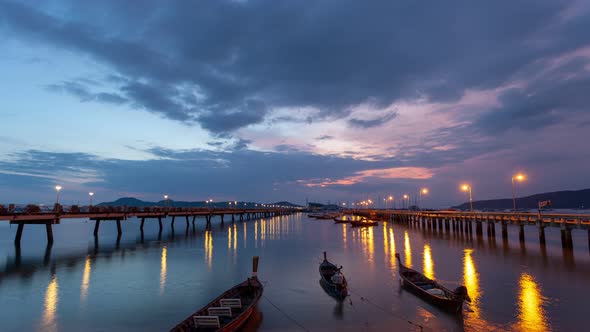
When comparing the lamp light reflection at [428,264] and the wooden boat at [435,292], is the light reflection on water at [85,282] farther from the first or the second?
the lamp light reflection at [428,264]

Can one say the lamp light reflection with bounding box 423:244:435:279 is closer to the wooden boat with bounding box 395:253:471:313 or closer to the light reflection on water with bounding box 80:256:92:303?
the wooden boat with bounding box 395:253:471:313

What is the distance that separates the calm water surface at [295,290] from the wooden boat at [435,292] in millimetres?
673

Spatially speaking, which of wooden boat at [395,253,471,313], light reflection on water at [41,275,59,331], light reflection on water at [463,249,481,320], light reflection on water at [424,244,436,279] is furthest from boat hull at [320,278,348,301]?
light reflection on water at [41,275,59,331]

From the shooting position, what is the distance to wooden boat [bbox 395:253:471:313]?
2020cm

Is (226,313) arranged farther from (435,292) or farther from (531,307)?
(531,307)

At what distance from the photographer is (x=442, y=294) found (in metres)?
22.3

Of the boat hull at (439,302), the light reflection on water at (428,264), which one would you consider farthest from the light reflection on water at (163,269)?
the light reflection on water at (428,264)

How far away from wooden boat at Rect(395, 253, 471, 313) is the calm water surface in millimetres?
673

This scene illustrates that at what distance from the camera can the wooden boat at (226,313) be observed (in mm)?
15523

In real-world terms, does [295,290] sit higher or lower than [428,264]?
higher

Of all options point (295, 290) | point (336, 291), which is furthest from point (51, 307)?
point (336, 291)

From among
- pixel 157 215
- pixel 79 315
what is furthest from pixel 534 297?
pixel 157 215

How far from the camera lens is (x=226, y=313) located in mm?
17828

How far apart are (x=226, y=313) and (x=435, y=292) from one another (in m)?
14.5
